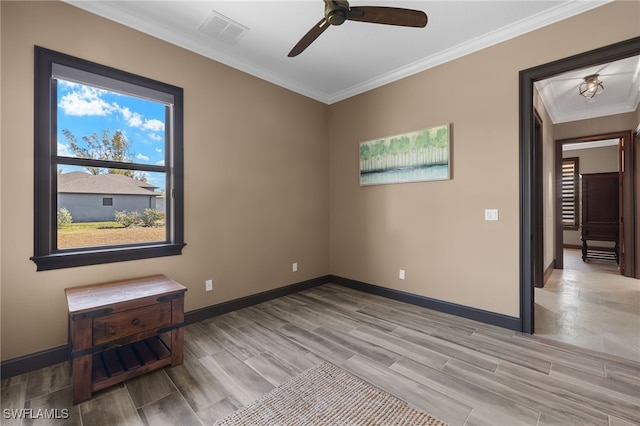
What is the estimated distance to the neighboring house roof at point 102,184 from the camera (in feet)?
7.61

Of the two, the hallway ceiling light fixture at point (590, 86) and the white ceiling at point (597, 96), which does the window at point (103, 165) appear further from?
the hallway ceiling light fixture at point (590, 86)

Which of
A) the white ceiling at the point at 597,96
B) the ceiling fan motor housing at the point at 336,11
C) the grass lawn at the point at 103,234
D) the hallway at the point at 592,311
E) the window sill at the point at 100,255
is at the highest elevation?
the white ceiling at the point at 597,96

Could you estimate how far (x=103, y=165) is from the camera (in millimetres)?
2467

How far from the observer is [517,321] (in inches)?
107

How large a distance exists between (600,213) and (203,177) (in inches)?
329

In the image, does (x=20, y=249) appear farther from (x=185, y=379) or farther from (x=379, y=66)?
(x=379, y=66)

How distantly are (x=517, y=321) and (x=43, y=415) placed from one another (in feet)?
12.1

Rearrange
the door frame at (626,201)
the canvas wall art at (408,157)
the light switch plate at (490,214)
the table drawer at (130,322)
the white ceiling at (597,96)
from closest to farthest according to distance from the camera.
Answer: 1. the table drawer at (130,322)
2. the light switch plate at (490,214)
3. the canvas wall art at (408,157)
4. the white ceiling at (597,96)
5. the door frame at (626,201)

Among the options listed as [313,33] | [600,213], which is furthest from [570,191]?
[313,33]

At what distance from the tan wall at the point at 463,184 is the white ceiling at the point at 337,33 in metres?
0.15

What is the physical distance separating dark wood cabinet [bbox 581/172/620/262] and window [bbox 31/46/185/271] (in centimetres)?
819

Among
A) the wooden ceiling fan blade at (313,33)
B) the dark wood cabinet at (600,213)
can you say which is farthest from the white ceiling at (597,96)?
the wooden ceiling fan blade at (313,33)

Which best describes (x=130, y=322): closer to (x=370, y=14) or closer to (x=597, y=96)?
(x=370, y=14)

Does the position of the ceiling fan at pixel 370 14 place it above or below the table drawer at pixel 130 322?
above
